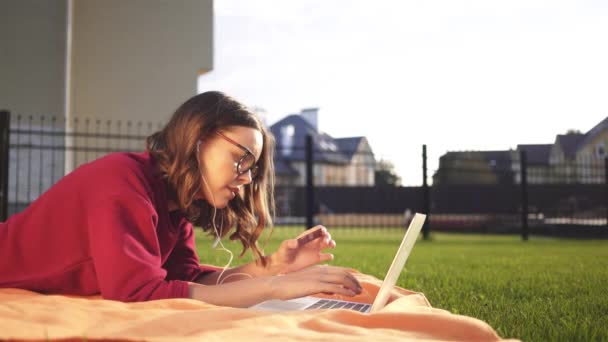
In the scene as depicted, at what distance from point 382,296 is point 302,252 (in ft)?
1.91

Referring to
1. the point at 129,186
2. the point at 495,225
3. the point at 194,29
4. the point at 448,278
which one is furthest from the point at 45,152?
the point at 495,225

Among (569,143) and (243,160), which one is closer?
(243,160)

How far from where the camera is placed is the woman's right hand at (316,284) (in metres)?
1.77

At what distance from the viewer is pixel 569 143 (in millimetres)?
14344

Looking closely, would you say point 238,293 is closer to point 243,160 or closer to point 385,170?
point 243,160

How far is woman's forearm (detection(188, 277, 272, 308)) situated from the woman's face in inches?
14.8

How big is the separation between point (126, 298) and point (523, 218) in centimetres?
1111

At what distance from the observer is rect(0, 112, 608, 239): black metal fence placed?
9.67 m

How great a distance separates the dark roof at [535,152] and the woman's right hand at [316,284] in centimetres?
1107

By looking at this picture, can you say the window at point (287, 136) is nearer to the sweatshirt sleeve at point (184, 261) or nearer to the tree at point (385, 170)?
the tree at point (385, 170)

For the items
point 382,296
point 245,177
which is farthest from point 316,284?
point 245,177

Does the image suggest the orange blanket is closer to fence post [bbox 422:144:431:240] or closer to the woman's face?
the woman's face

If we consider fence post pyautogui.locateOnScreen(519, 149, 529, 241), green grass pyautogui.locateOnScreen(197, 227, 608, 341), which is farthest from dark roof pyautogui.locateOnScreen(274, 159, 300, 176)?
green grass pyautogui.locateOnScreen(197, 227, 608, 341)

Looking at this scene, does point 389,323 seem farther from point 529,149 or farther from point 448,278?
point 529,149
